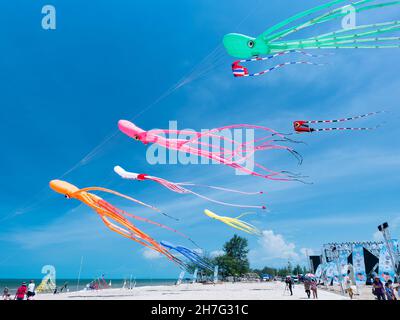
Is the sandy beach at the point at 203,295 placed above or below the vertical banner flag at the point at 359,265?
below

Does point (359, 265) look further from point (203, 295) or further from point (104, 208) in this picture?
point (104, 208)

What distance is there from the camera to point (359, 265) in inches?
1219

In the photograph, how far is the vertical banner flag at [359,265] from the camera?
29969 mm

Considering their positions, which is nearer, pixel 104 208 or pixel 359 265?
pixel 104 208

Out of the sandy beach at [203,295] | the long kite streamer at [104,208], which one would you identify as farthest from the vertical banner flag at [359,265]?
the long kite streamer at [104,208]

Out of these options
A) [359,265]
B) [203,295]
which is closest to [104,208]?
[203,295]

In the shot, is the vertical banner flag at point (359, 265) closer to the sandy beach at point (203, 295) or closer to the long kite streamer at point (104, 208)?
the sandy beach at point (203, 295)

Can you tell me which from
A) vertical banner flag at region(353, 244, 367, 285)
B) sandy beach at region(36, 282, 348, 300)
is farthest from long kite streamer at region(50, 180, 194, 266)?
vertical banner flag at region(353, 244, 367, 285)

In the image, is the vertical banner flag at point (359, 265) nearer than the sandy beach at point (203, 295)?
No

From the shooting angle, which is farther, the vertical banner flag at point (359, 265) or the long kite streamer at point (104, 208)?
the vertical banner flag at point (359, 265)
